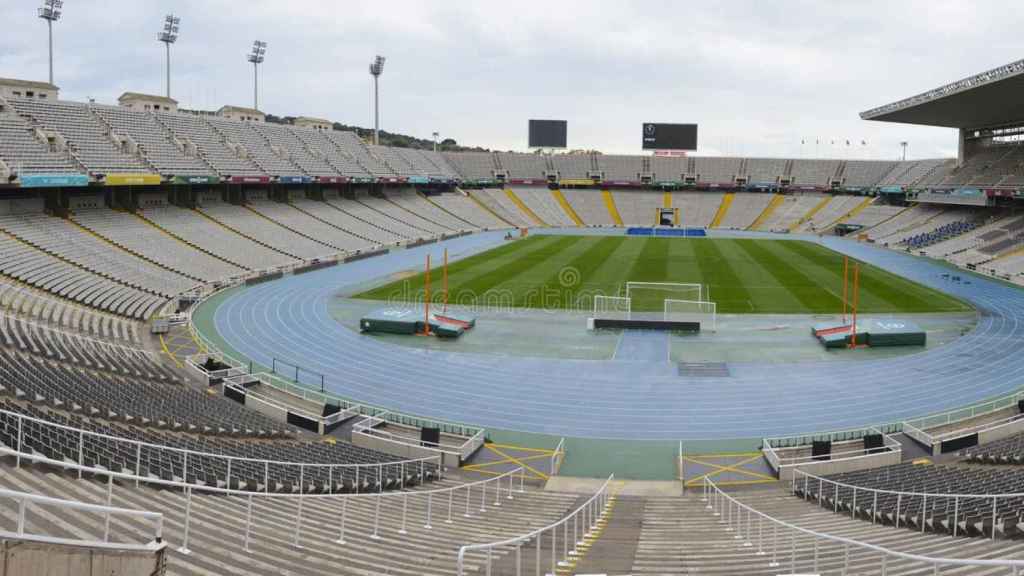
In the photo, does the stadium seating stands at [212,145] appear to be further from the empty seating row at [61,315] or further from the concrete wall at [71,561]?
the concrete wall at [71,561]

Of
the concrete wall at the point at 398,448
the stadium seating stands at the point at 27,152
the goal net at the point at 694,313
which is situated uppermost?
the stadium seating stands at the point at 27,152

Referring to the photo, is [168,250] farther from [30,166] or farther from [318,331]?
[318,331]

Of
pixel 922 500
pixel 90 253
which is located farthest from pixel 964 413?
pixel 90 253

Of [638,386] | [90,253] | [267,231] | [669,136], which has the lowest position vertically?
[638,386]

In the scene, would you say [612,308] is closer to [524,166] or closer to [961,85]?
[961,85]

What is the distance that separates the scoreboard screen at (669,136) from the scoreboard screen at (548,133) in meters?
11.4

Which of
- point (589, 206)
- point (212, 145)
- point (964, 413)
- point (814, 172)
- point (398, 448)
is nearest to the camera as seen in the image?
point (398, 448)

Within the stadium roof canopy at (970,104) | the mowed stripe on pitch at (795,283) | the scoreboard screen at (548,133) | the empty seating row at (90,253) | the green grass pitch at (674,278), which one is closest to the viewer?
the empty seating row at (90,253)

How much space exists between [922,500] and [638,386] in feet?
41.5

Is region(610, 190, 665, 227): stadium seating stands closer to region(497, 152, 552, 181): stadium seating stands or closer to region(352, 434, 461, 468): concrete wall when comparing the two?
region(497, 152, 552, 181): stadium seating stands

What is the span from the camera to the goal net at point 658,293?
1555 inches

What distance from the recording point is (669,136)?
329ft

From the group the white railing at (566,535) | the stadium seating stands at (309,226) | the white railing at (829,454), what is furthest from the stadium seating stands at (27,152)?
the white railing at (829,454)

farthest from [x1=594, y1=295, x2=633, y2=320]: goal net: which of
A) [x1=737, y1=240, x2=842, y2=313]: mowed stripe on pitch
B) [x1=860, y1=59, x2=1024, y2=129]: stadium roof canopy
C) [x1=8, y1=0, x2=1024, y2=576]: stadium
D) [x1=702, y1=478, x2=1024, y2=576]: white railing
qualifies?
[x1=860, y1=59, x2=1024, y2=129]: stadium roof canopy
